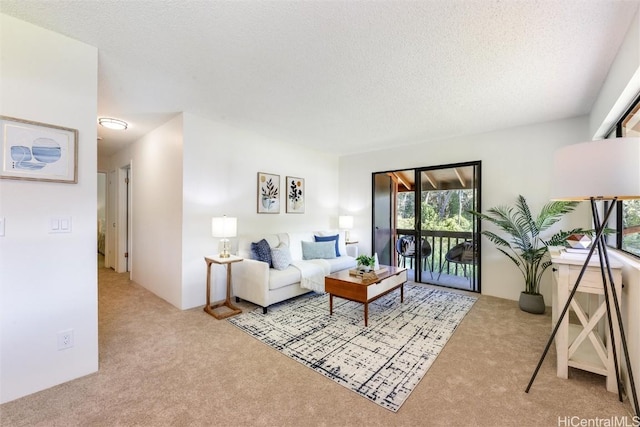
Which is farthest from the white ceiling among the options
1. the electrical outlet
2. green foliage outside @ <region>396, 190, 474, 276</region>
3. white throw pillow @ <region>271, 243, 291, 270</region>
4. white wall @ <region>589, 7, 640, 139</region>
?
the electrical outlet

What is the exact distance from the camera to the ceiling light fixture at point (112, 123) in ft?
11.1

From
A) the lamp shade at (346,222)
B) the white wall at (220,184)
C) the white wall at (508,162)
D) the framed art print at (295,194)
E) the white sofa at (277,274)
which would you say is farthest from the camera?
the lamp shade at (346,222)

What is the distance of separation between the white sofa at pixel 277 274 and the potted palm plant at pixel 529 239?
2.22 m

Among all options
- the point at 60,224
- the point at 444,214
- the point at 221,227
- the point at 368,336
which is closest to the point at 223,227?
the point at 221,227

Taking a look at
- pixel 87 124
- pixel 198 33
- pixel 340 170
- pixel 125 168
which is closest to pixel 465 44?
pixel 198 33

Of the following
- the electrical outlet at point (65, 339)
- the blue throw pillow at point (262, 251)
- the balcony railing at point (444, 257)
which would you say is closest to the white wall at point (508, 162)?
the balcony railing at point (444, 257)

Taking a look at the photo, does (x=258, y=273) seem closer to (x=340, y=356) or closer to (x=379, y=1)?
(x=340, y=356)

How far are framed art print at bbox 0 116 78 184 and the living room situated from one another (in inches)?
1.9

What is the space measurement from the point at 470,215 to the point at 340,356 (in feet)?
10.2

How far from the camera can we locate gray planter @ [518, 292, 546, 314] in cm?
318

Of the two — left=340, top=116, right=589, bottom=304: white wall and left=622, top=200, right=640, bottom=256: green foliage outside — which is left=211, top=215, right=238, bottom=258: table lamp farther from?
left=622, top=200, right=640, bottom=256: green foliage outside

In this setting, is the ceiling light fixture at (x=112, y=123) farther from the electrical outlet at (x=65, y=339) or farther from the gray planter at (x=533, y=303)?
the gray planter at (x=533, y=303)

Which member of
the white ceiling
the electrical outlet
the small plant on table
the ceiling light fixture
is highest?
the white ceiling

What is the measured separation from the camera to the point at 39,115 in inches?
70.3
